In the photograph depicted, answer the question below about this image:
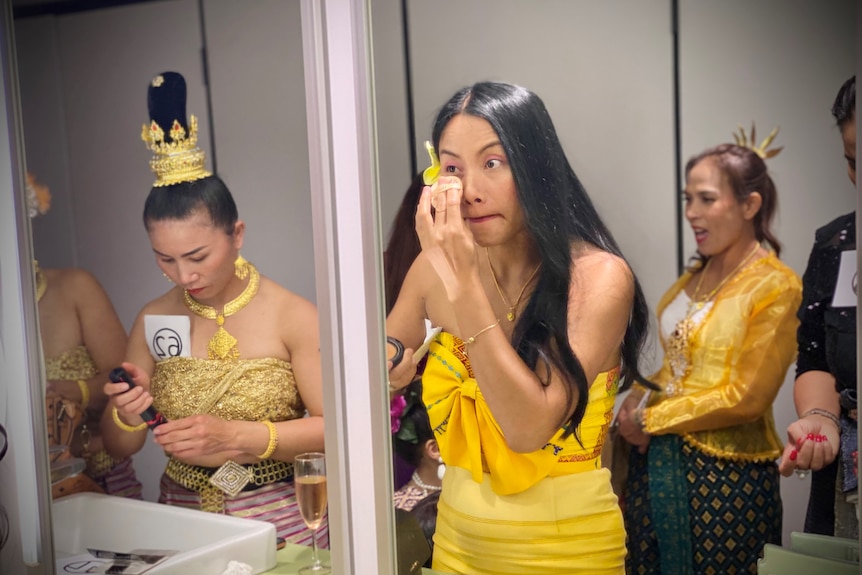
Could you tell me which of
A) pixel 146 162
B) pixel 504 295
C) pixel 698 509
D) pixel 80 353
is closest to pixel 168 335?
pixel 80 353

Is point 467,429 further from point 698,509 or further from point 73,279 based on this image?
point 73,279

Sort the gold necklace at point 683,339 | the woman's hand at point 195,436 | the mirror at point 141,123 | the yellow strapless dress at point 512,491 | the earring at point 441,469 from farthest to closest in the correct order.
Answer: the woman's hand at point 195,436 < the mirror at point 141,123 < the earring at point 441,469 < the yellow strapless dress at point 512,491 < the gold necklace at point 683,339

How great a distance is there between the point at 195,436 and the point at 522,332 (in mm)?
920

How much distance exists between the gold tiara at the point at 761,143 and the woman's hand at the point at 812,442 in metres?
0.48

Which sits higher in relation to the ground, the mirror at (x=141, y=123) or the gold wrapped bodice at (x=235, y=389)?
the mirror at (x=141, y=123)

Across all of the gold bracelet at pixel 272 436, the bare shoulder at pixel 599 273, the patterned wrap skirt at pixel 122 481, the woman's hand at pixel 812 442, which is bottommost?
the patterned wrap skirt at pixel 122 481

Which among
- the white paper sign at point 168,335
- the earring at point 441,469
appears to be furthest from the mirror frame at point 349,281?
the white paper sign at point 168,335

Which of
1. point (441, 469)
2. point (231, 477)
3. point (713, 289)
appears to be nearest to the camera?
point (713, 289)

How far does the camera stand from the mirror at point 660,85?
141 centimetres

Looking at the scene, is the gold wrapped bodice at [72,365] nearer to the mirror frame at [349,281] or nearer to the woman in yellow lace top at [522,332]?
the mirror frame at [349,281]

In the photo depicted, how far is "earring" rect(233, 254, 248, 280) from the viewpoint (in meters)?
1.98

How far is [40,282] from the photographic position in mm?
2234

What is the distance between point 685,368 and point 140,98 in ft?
4.79

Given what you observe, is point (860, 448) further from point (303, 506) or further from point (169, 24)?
point (169, 24)
